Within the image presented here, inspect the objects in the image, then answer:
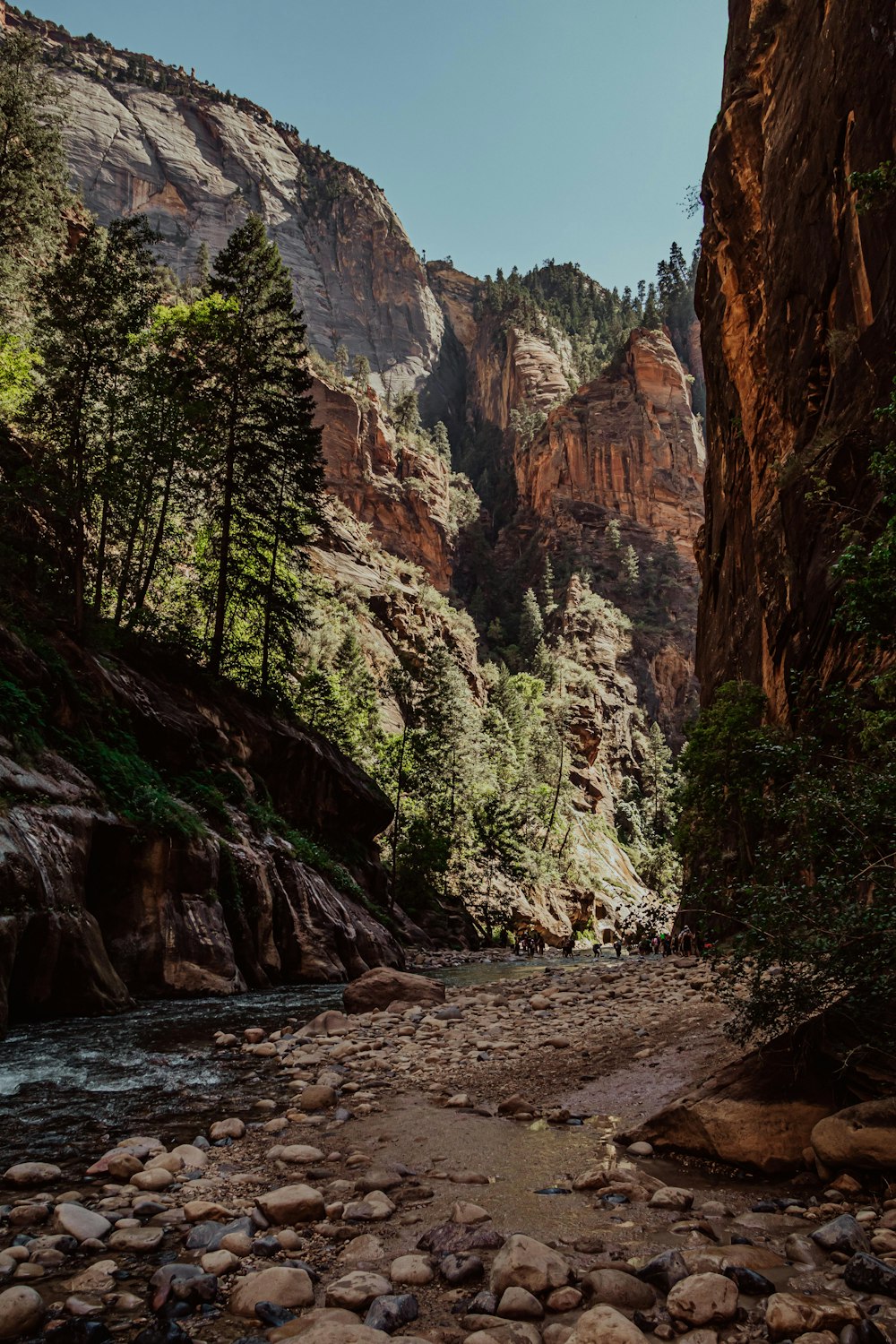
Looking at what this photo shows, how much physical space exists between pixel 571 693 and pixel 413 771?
49739 mm

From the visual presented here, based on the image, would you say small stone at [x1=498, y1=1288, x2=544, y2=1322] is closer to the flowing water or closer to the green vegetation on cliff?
the green vegetation on cliff

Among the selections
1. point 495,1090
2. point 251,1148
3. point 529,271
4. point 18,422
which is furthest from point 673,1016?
point 529,271

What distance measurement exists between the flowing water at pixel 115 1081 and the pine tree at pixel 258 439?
1504 centimetres

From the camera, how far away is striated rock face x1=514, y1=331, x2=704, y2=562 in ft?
380

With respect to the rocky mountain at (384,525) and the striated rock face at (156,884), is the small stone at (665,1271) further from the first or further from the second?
the rocky mountain at (384,525)

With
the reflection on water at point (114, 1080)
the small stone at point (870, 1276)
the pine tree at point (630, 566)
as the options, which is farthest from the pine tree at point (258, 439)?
the pine tree at point (630, 566)

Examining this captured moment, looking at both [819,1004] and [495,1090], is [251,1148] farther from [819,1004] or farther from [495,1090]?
[819,1004]

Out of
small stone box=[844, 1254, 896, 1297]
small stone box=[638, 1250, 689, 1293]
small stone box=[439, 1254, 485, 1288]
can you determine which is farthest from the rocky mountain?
small stone box=[844, 1254, 896, 1297]

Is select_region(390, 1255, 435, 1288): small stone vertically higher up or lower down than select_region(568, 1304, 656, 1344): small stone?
lower down

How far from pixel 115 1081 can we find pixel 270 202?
17182cm

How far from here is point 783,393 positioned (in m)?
23.3

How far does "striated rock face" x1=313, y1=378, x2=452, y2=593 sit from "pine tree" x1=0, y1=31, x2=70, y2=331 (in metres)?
62.1

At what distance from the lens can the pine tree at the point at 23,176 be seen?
2442 centimetres

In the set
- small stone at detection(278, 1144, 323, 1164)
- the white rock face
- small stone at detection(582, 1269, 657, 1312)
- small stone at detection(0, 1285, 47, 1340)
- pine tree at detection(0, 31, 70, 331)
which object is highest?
the white rock face
